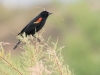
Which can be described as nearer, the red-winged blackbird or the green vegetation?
the green vegetation

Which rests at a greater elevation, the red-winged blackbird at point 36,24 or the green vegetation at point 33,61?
the green vegetation at point 33,61

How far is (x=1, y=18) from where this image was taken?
30453 mm

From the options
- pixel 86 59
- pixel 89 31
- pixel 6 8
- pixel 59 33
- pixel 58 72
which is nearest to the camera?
pixel 58 72

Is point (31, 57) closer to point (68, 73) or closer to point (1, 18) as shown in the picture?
point (68, 73)

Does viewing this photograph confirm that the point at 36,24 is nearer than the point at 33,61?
No

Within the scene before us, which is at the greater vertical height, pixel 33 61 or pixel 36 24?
pixel 33 61

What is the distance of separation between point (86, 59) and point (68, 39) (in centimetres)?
114

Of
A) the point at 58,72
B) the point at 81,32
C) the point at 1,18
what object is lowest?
the point at 1,18

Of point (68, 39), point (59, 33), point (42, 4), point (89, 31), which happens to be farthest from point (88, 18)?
point (42, 4)

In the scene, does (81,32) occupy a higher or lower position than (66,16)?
higher

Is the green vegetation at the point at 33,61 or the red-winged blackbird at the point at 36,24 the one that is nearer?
the green vegetation at the point at 33,61

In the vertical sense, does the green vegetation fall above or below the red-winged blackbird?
above

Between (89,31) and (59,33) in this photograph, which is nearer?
(89,31)

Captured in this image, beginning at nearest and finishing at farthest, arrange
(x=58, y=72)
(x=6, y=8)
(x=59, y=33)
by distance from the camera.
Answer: (x=58, y=72) < (x=59, y=33) < (x=6, y=8)
